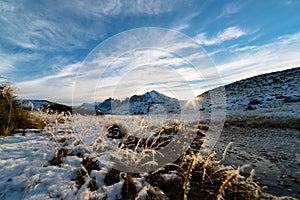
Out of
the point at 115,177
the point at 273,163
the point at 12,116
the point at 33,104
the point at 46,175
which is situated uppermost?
the point at 33,104

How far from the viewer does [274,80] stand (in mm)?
45625

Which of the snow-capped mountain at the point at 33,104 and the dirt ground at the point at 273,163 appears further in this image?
the snow-capped mountain at the point at 33,104

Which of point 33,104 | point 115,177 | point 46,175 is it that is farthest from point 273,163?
point 33,104

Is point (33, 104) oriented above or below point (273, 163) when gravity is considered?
above

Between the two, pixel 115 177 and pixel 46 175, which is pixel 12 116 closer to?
pixel 46 175

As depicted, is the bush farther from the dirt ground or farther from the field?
the dirt ground

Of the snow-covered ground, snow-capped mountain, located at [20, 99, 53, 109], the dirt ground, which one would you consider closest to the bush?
snow-capped mountain, located at [20, 99, 53, 109]

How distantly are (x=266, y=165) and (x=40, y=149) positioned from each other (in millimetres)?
7030

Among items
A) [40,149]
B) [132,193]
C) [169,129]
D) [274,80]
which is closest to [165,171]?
[132,193]

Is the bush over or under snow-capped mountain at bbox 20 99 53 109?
under

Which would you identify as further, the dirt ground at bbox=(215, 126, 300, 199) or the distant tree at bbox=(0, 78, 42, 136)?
the distant tree at bbox=(0, 78, 42, 136)

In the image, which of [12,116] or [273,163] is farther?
[12,116]

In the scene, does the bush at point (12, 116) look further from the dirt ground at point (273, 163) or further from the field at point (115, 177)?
the dirt ground at point (273, 163)

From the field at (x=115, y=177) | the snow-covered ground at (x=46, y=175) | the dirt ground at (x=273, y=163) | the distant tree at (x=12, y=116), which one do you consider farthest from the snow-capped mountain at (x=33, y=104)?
the dirt ground at (x=273, y=163)
